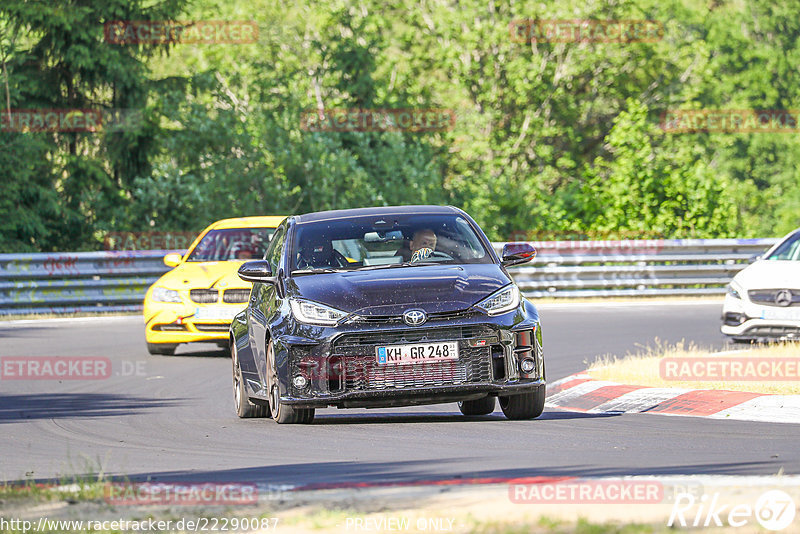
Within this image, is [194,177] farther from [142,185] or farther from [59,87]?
[59,87]

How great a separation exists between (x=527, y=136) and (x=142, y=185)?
1580cm

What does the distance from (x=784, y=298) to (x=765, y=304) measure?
218 mm

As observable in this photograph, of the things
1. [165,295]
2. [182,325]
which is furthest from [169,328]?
[165,295]

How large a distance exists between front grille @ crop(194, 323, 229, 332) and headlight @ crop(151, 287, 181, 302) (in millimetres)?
409

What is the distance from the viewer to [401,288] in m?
9.96

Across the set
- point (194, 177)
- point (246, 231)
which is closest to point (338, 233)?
point (246, 231)

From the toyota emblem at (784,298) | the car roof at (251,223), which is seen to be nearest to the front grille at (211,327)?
the car roof at (251,223)

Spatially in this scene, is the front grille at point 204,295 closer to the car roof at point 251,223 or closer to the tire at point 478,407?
the car roof at point 251,223

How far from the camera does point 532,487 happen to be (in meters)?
6.66

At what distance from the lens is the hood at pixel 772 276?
16078 mm
